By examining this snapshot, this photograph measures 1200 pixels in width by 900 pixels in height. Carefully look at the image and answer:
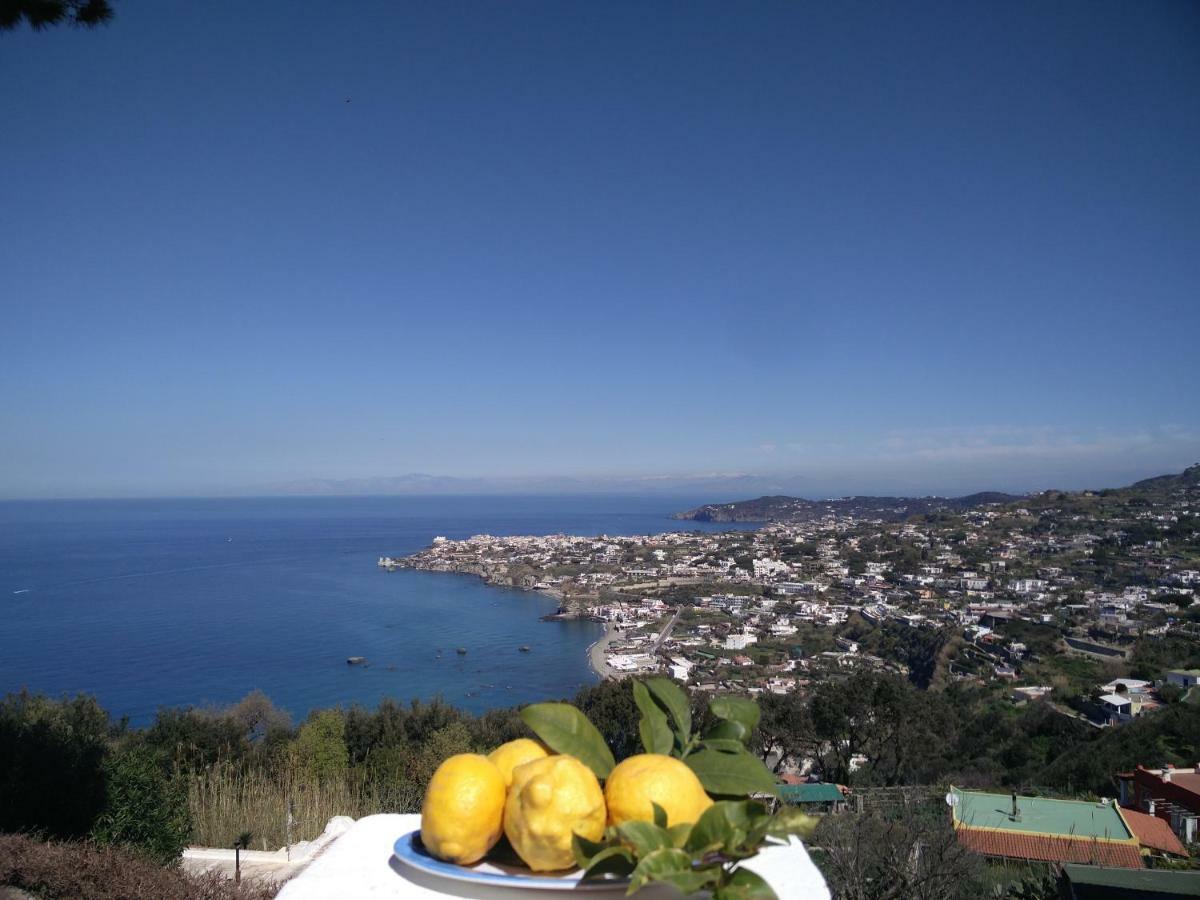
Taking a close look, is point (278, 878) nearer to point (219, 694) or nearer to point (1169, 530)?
point (219, 694)

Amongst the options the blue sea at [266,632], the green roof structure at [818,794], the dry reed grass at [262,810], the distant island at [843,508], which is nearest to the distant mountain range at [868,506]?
the distant island at [843,508]

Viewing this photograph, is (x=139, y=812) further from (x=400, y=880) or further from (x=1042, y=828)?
(x=1042, y=828)

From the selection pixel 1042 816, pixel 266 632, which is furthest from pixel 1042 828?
pixel 266 632

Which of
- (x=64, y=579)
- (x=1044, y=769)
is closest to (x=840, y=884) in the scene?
(x=1044, y=769)

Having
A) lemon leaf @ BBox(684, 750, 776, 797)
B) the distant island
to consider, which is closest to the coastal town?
the distant island

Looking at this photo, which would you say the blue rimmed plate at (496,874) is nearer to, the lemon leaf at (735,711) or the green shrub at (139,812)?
the lemon leaf at (735,711)

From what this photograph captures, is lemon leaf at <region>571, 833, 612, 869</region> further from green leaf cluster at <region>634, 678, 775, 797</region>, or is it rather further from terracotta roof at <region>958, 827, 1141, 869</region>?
terracotta roof at <region>958, 827, 1141, 869</region>
